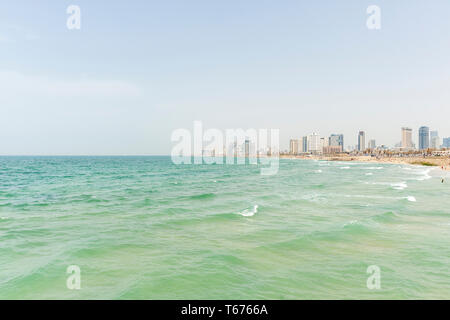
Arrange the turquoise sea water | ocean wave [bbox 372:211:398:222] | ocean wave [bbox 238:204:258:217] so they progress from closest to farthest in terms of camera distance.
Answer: the turquoise sea water → ocean wave [bbox 372:211:398:222] → ocean wave [bbox 238:204:258:217]

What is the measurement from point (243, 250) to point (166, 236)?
5113mm

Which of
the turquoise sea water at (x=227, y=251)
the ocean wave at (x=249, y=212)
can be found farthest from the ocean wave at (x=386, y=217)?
the ocean wave at (x=249, y=212)

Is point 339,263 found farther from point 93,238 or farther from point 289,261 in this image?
point 93,238

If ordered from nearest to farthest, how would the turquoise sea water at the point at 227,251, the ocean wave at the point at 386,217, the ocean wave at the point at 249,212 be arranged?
the turquoise sea water at the point at 227,251 → the ocean wave at the point at 386,217 → the ocean wave at the point at 249,212

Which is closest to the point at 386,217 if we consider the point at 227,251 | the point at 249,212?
the point at 249,212

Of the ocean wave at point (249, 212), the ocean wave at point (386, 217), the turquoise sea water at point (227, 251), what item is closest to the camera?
the turquoise sea water at point (227, 251)

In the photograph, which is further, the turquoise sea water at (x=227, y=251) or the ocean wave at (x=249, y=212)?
the ocean wave at (x=249, y=212)

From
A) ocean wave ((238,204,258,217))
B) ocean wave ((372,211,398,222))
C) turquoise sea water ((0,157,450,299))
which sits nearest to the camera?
turquoise sea water ((0,157,450,299))

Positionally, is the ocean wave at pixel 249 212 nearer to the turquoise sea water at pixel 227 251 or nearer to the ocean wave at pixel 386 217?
the turquoise sea water at pixel 227 251

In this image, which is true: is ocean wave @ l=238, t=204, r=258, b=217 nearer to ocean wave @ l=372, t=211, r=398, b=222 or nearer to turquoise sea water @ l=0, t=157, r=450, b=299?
Answer: turquoise sea water @ l=0, t=157, r=450, b=299

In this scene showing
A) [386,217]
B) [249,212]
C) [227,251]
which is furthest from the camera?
[249,212]

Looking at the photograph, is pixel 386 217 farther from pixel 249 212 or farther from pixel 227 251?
pixel 227 251

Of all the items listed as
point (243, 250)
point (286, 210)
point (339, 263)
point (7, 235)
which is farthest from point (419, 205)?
point (7, 235)

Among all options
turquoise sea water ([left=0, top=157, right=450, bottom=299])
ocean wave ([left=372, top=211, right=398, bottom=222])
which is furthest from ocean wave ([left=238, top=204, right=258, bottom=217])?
ocean wave ([left=372, top=211, right=398, bottom=222])
